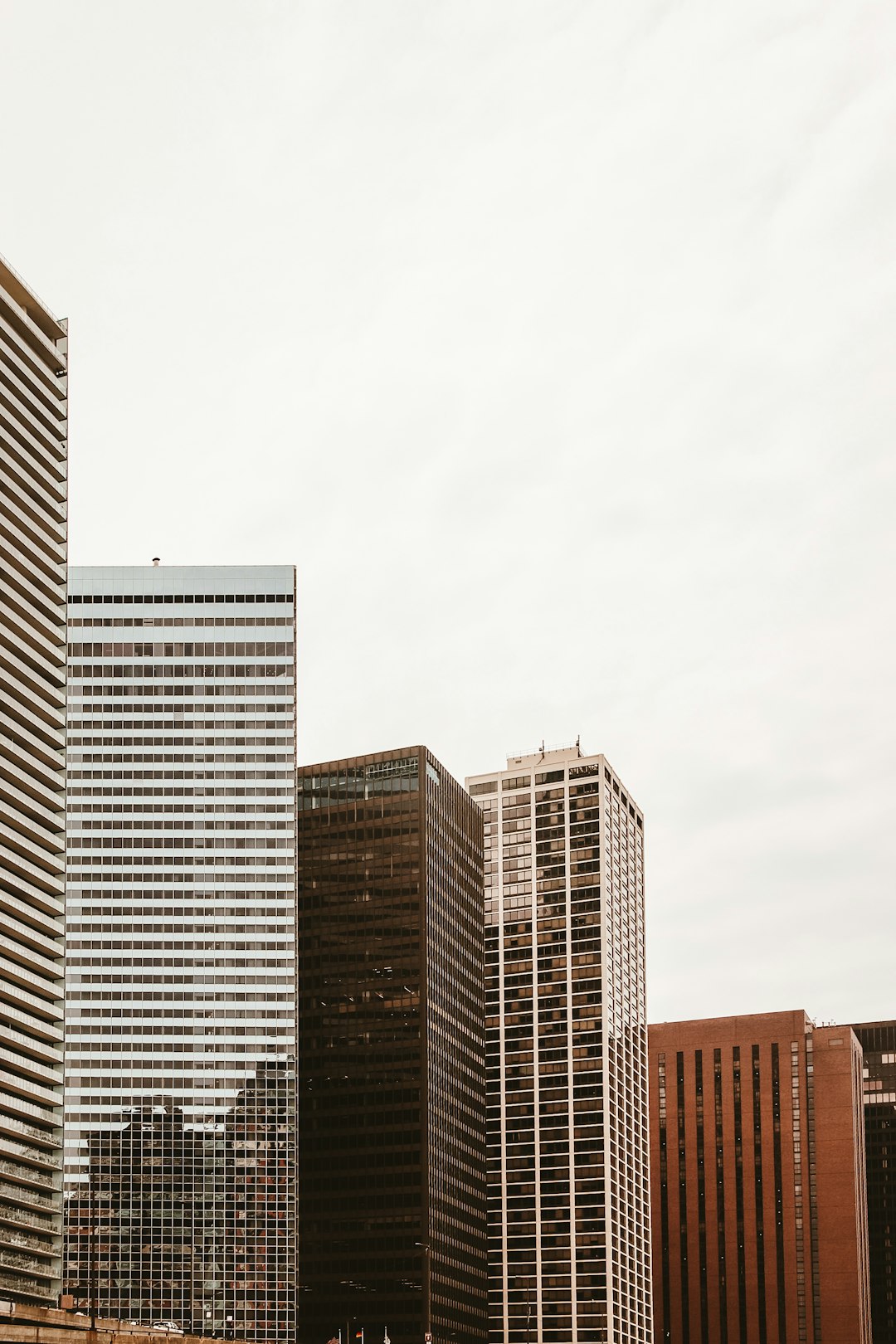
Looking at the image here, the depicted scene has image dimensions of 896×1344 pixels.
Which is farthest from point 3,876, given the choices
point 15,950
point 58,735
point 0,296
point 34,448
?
point 0,296

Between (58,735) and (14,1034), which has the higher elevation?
(58,735)

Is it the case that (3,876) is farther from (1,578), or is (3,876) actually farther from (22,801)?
(1,578)

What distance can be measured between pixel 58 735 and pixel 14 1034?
2367cm

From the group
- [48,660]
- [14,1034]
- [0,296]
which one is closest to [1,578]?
[48,660]

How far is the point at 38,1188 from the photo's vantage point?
13862cm

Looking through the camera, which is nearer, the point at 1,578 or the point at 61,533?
the point at 1,578

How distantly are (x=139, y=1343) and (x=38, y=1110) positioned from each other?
61.8 feet

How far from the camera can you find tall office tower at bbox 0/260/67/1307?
13412 centimetres

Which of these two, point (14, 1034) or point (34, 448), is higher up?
point (34, 448)

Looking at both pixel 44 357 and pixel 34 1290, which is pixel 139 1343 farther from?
pixel 44 357

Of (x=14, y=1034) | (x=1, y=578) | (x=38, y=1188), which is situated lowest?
(x=38, y=1188)

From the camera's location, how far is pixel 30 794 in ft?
456

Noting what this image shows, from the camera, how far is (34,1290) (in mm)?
137500

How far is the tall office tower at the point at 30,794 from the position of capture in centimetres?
13412
